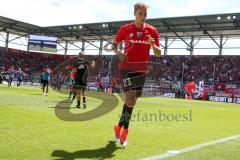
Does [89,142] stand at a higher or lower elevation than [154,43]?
lower

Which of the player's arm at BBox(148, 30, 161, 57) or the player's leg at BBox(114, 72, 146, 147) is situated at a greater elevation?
the player's arm at BBox(148, 30, 161, 57)

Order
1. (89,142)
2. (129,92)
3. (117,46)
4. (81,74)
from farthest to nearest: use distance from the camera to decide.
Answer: (81,74), (129,92), (117,46), (89,142)

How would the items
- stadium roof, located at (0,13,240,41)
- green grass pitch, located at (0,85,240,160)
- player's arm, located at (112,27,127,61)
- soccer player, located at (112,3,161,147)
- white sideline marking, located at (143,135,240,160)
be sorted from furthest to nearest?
stadium roof, located at (0,13,240,41) → soccer player, located at (112,3,161,147) → player's arm, located at (112,27,127,61) → white sideline marking, located at (143,135,240,160) → green grass pitch, located at (0,85,240,160)

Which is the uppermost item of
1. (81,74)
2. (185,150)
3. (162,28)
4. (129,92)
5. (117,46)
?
(162,28)

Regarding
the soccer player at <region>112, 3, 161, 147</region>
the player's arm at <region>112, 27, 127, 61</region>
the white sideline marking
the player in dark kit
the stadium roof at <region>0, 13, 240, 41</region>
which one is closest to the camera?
the white sideline marking

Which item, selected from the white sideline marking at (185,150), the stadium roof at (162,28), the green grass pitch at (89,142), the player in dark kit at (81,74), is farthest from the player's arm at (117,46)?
the stadium roof at (162,28)

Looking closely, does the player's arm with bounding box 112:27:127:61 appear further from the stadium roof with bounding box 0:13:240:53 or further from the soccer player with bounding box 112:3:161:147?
the stadium roof with bounding box 0:13:240:53

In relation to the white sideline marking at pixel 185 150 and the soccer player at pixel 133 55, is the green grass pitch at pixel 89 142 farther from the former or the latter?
the soccer player at pixel 133 55

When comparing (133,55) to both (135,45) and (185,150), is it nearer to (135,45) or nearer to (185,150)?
(135,45)

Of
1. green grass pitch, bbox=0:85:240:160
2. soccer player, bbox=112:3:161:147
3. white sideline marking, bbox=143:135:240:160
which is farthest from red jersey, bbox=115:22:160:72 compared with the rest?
white sideline marking, bbox=143:135:240:160

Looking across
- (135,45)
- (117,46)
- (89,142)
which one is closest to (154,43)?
(135,45)

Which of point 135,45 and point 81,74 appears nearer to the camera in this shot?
point 135,45

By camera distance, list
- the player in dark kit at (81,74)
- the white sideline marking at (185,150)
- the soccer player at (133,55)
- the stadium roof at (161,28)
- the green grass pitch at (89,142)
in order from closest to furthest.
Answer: the green grass pitch at (89,142) → the white sideline marking at (185,150) → the soccer player at (133,55) → the player in dark kit at (81,74) → the stadium roof at (161,28)

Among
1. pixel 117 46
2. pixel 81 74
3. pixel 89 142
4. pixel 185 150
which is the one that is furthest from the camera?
pixel 81 74
